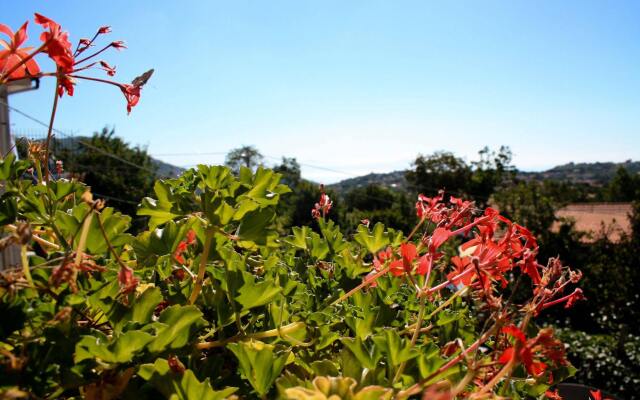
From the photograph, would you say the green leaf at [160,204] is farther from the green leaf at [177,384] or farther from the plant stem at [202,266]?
the green leaf at [177,384]

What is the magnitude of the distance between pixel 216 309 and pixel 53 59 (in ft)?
1.03

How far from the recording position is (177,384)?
0.36 m

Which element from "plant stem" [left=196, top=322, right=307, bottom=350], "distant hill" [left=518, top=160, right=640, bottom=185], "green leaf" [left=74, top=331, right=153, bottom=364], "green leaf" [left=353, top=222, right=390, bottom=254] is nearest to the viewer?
"green leaf" [left=74, top=331, right=153, bottom=364]

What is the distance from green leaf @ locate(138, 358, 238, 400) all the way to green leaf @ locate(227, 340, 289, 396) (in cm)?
3

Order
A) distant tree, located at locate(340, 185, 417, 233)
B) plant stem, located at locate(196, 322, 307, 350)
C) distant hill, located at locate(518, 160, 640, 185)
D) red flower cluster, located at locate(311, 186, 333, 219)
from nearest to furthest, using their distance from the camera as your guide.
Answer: plant stem, located at locate(196, 322, 307, 350)
red flower cluster, located at locate(311, 186, 333, 219)
distant tree, located at locate(340, 185, 417, 233)
distant hill, located at locate(518, 160, 640, 185)

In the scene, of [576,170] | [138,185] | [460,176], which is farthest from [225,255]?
[576,170]

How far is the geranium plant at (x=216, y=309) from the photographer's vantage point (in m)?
0.36

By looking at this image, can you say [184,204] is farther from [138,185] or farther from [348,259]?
[138,185]

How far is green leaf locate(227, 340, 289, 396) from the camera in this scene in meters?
0.38

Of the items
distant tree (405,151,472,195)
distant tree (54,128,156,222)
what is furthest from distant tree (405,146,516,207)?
distant tree (54,128,156,222)

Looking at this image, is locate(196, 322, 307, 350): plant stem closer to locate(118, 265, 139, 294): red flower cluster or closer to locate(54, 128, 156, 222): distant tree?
locate(118, 265, 139, 294): red flower cluster

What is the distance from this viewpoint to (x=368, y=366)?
1.41 ft

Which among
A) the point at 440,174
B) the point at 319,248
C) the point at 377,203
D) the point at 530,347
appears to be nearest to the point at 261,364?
the point at 530,347

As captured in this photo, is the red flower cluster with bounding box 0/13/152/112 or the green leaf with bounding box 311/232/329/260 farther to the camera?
the green leaf with bounding box 311/232/329/260
